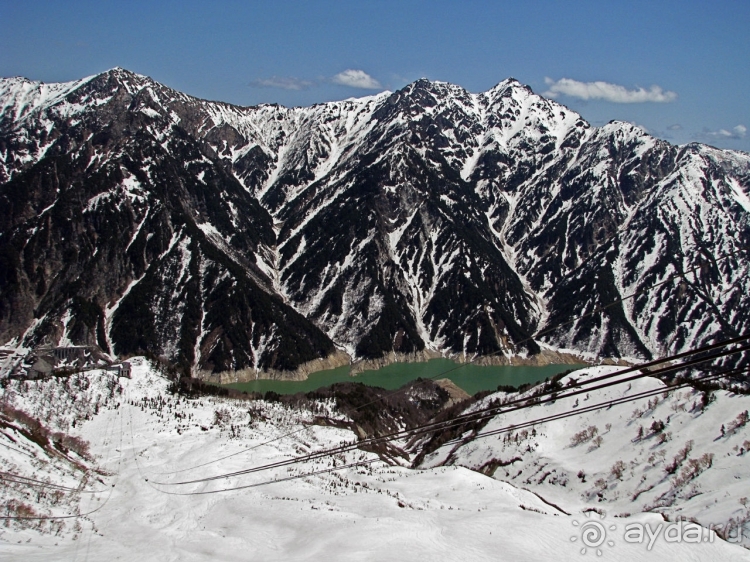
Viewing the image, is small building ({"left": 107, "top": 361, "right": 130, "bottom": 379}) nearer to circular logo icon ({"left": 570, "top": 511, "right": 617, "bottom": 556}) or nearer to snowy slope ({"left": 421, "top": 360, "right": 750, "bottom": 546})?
snowy slope ({"left": 421, "top": 360, "right": 750, "bottom": 546})

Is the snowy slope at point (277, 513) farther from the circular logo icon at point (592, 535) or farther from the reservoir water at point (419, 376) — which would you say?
the reservoir water at point (419, 376)

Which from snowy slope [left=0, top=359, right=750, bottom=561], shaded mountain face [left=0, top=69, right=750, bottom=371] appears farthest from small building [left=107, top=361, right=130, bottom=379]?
shaded mountain face [left=0, top=69, right=750, bottom=371]

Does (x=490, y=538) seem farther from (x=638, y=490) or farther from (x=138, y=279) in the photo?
(x=138, y=279)

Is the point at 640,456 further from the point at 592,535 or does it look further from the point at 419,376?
the point at 419,376

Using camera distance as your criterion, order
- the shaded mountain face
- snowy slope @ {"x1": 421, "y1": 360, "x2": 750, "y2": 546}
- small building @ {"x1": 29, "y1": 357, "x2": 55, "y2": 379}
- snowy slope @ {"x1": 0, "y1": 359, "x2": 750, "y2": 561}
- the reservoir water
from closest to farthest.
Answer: snowy slope @ {"x1": 0, "y1": 359, "x2": 750, "y2": 561}, snowy slope @ {"x1": 421, "y1": 360, "x2": 750, "y2": 546}, small building @ {"x1": 29, "y1": 357, "x2": 55, "y2": 379}, the reservoir water, the shaded mountain face

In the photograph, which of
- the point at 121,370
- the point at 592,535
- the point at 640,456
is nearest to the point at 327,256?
the point at 121,370

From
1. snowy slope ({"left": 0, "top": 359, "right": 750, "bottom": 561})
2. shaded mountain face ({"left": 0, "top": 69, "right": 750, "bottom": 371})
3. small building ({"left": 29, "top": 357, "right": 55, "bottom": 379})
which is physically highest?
shaded mountain face ({"left": 0, "top": 69, "right": 750, "bottom": 371})
